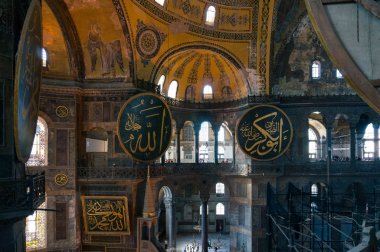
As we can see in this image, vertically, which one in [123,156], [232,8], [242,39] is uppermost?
[232,8]

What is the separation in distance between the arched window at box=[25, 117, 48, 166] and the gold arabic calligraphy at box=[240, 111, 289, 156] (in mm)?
7047

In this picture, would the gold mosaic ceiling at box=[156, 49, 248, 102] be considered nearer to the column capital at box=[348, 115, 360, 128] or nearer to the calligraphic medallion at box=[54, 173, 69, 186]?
the column capital at box=[348, 115, 360, 128]

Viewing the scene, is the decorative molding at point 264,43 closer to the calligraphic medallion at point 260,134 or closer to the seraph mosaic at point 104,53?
the calligraphic medallion at point 260,134

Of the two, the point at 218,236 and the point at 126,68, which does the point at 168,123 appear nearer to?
the point at 126,68

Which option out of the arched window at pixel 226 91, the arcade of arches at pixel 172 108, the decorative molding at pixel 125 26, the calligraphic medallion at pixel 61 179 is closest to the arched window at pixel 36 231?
the arcade of arches at pixel 172 108

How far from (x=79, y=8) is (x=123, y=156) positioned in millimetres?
5143

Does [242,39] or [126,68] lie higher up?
[242,39]

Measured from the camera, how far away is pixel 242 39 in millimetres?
15531

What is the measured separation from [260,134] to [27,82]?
1004 cm

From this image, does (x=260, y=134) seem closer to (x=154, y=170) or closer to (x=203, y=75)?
(x=154, y=170)

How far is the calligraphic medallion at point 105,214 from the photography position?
1302 centimetres

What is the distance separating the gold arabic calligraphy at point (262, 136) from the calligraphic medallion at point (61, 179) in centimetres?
654

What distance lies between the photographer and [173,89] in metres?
17.2

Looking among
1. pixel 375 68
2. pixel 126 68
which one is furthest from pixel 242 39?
pixel 375 68
